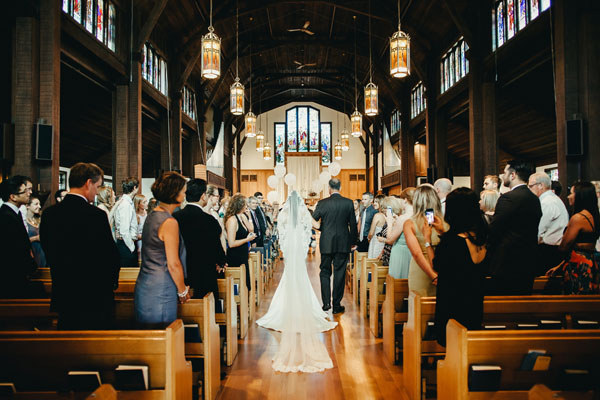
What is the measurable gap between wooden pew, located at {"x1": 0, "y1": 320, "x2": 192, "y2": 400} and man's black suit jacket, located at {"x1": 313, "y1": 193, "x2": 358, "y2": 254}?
10.8 feet

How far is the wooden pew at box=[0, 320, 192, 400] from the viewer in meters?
1.91

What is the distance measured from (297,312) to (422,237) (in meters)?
1.44

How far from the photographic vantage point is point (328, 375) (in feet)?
10.9

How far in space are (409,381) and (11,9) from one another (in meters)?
6.27

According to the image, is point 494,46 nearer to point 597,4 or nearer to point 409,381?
point 597,4

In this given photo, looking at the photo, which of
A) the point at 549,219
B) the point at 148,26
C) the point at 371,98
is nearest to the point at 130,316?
the point at 549,219

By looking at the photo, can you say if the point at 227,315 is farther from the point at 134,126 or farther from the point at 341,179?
the point at 341,179

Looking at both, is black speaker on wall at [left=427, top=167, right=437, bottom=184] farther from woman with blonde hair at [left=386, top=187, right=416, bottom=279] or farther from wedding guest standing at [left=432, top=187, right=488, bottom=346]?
wedding guest standing at [left=432, top=187, right=488, bottom=346]

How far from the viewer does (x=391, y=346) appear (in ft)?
11.7

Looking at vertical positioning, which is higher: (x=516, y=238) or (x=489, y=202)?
(x=489, y=202)

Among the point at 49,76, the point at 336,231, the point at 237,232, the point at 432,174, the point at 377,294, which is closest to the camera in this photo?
the point at 377,294

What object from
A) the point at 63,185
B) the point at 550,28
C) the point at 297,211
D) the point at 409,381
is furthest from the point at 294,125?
the point at 409,381

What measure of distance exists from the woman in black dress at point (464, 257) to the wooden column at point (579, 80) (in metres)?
4.20

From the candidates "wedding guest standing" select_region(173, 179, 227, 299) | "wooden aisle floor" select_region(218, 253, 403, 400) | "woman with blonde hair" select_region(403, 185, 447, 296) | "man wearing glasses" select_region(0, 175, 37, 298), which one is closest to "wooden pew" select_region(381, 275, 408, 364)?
"wooden aisle floor" select_region(218, 253, 403, 400)
